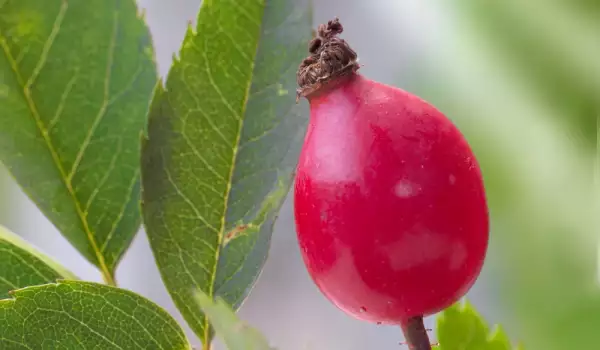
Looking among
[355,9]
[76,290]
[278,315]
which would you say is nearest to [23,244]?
[76,290]

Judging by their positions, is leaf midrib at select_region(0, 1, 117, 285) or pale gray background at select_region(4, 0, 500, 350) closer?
leaf midrib at select_region(0, 1, 117, 285)

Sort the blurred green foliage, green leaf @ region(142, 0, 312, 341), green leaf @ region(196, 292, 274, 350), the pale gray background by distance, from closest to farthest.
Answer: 1. green leaf @ region(196, 292, 274, 350)
2. green leaf @ region(142, 0, 312, 341)
3. the blurred green foliage
4. the pale gray background

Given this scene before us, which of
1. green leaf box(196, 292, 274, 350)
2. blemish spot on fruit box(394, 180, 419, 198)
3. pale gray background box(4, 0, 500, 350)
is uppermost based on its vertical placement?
pale gray background box(4, 0, 500, 350)

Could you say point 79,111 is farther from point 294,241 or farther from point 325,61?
point 294,241

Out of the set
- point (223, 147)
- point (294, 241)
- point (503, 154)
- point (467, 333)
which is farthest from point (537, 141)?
point (223, 147)

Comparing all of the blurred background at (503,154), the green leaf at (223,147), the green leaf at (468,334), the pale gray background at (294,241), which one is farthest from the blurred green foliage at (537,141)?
the green leaf at (223,147)

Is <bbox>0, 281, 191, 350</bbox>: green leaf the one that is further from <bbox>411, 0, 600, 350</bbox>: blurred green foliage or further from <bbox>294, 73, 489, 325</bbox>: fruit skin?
<bbox>411, 0, 600, 350</bbox>: blurred green foliage

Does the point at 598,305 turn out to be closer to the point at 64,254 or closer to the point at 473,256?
the point at 473,256

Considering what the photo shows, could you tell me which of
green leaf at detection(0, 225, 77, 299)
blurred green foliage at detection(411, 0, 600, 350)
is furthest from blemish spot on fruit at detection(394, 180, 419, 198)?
blurred green foliage at detection(411, 0, 600, 350)
